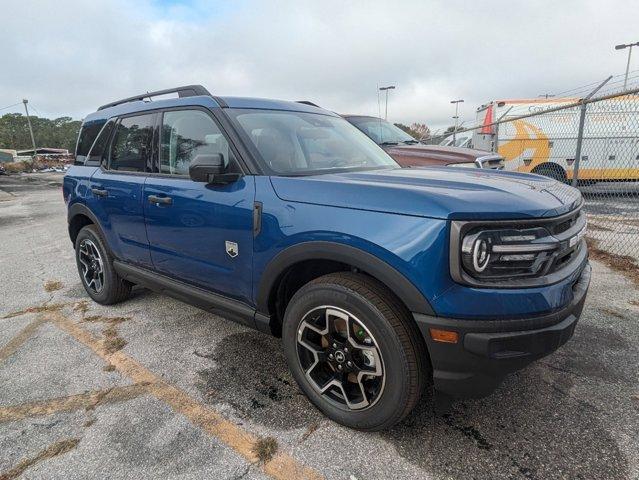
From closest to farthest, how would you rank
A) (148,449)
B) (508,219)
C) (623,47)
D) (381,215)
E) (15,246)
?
(508,219), (381,215), (148,449), (15,246), (623,47)

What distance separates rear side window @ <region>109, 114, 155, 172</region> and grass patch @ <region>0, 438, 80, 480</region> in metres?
2.00

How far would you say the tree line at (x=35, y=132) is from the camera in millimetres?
83500

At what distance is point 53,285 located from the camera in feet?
15.9

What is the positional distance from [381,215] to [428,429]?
123 cm

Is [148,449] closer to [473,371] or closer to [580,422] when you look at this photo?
[473,371]

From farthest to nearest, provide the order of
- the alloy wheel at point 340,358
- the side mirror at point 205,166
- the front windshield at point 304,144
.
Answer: the front windshield at point 304,144
the side mirror at point 205,166
the alloy wheel at point 340,358

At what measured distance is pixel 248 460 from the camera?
80.7 inches

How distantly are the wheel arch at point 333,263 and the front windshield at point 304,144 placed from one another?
59cm

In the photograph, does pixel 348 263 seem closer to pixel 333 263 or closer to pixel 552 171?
pixel 333 263

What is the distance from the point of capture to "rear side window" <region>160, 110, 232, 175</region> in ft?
9.21

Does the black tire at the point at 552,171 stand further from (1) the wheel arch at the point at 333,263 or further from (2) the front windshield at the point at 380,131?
(1) the wheel arch at the point at 333,263

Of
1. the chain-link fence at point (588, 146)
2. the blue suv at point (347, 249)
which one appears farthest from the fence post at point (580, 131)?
the blue suv at point (347, 249)

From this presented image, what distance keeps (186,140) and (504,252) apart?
234 cm

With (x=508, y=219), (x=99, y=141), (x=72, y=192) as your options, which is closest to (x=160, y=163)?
(x=99, y=141)
